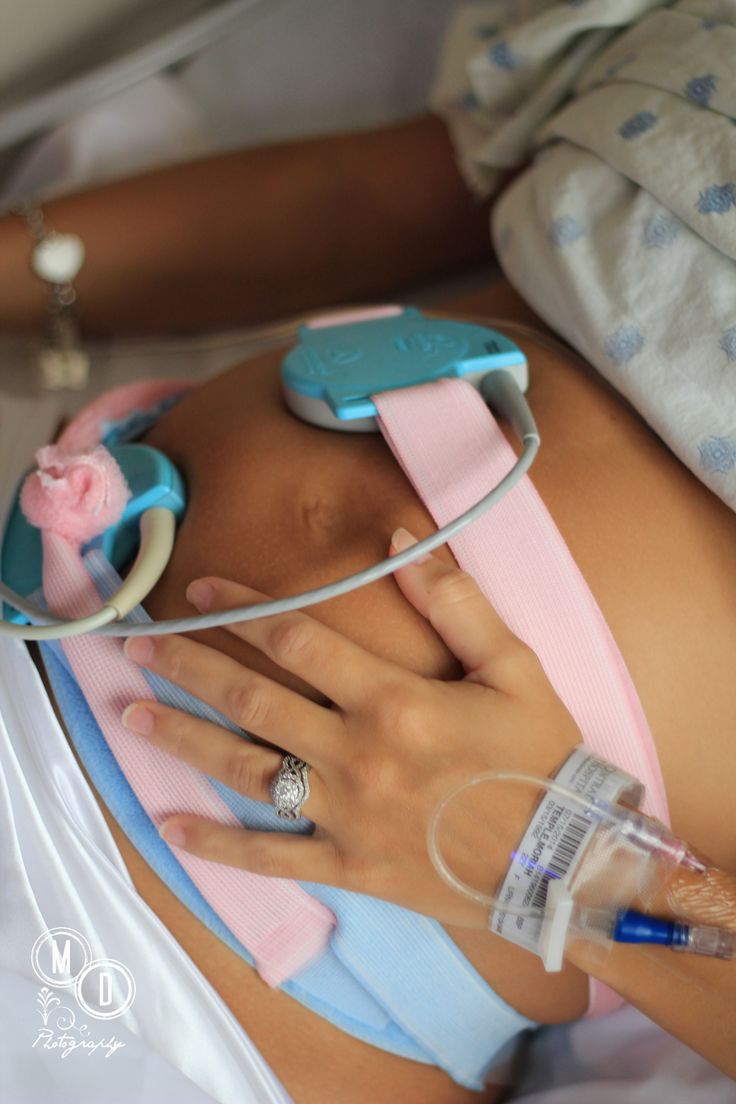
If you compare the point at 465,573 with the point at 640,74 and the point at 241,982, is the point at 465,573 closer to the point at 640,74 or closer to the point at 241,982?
the point at 241,982

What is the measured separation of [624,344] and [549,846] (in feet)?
1.22

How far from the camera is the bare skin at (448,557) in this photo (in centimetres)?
68

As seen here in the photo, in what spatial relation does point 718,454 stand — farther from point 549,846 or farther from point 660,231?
point 549,846

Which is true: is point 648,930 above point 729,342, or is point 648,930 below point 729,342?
below

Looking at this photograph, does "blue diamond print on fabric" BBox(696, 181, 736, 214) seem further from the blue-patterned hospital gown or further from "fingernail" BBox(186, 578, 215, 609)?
"fingernail" BBox(186, 578, 215, 609)

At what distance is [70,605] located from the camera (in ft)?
2.30

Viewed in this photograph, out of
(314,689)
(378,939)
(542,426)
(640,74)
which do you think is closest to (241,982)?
(378,939)

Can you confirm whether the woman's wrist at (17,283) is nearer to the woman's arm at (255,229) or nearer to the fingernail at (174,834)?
the woman's arm at (255,229)

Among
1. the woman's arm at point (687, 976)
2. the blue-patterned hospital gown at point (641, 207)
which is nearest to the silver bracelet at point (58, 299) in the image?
the blue-patterned hospital gown at point (641, 207)

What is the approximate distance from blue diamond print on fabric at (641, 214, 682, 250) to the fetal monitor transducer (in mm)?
131

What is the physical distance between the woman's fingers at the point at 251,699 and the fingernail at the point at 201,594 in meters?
0.03

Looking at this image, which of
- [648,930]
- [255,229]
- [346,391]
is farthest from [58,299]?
[648,930]

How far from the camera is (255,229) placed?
1.14 meters

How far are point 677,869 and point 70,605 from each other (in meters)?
0.44
